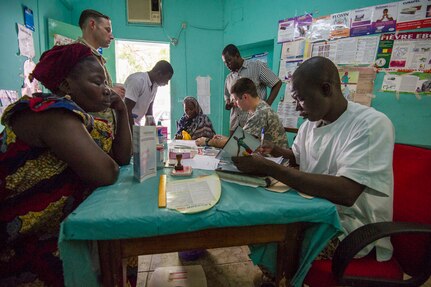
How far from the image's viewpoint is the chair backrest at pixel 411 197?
0.92 metres

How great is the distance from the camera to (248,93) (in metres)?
2.18

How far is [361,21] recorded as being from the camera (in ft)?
7.66

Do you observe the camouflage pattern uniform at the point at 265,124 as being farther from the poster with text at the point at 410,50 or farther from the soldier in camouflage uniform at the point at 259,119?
the poster with text at the point at 410,50

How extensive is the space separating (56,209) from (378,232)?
115cm

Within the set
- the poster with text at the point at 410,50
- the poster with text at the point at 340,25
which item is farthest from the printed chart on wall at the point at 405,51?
the poster with text at the point at 340,25

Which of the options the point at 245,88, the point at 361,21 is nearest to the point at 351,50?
the point at 361,21

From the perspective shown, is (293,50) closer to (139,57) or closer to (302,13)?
(302,13)

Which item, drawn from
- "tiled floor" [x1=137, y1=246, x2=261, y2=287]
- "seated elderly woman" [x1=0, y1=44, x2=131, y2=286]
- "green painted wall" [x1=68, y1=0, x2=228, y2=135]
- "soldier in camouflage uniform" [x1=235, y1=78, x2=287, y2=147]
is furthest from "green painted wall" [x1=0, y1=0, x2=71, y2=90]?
"soldier in camouflage uniform" [x1=235, y1=78, x2=287, y2=147]

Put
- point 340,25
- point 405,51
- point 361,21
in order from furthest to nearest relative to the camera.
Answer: point 340,25, point 361,21, point 405,51

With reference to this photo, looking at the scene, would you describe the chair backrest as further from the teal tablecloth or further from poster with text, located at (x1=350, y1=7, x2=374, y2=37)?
poster with text, located at (x1=350, y1=7, x2=374, y2=37)

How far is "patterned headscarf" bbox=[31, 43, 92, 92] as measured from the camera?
0.97m

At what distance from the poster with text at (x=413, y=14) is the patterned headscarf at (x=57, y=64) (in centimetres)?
263

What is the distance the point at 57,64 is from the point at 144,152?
0.52 m

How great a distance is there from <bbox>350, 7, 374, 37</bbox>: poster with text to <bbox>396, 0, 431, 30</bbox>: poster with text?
0.78ft
